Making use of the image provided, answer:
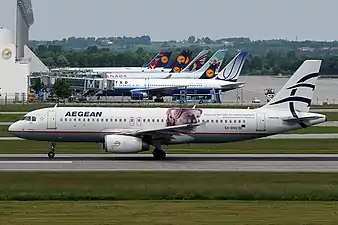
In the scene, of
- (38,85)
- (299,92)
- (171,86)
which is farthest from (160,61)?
(299,92)

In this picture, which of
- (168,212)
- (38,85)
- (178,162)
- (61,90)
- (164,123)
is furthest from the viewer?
(38,85)

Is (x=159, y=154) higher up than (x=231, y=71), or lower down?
lower down

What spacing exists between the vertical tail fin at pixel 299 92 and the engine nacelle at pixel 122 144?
8.11 m

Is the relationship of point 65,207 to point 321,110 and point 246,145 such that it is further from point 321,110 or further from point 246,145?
point 321,110

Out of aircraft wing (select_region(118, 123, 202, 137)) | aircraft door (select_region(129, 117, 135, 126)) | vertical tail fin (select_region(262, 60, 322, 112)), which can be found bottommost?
aircraft wing (select_region(118, 123, 202, 137))

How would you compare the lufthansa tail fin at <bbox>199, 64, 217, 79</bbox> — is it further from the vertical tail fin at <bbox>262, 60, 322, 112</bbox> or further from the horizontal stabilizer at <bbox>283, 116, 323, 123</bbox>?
the horizontal stabilizer at <bbox>283, 116, 323, 123</bbox>

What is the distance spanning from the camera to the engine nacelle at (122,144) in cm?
4794

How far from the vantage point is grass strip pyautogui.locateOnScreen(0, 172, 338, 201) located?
3478 centimetres

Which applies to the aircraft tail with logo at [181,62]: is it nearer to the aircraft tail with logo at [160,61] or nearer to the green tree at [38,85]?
the aircraft tail with logo at [160,61]

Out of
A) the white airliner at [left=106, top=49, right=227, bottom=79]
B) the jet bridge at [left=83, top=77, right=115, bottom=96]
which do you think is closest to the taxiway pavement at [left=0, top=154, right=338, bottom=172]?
the jet bridge at [left=83, top=77, right=115, bottom=96]

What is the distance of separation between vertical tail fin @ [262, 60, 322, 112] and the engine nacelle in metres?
8.11

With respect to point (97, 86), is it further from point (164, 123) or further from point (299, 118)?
point (299, 118)

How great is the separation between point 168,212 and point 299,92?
2398cm

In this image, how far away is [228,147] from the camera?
189 feet
